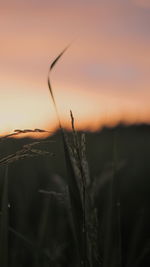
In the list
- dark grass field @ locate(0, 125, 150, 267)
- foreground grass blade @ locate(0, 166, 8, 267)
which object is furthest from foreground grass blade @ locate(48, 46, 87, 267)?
dark grass field @ locate(0, 125, 150, 267)

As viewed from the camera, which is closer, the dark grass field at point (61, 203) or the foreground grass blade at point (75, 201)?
the foreground grass blade at point (75, 201)

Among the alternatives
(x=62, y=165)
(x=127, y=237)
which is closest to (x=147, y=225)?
(x=127, y=237)

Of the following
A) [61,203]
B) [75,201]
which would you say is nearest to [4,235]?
[75,201]

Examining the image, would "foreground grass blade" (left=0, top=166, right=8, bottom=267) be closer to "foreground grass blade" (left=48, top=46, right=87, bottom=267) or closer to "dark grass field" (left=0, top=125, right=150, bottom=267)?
"foreground grass blade" (left=48, top=46, right=87, bottom=267)

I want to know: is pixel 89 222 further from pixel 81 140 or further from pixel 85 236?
pixel 81 140

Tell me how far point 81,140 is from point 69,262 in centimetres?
147

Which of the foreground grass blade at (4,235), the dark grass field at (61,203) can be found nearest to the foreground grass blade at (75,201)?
the foreground grass blade at (4,235)

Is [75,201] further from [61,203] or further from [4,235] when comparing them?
[61,203]

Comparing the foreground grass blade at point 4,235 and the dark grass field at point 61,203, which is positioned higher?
the foreground grass blade at point 4,235

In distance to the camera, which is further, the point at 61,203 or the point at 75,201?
the point at 61,203

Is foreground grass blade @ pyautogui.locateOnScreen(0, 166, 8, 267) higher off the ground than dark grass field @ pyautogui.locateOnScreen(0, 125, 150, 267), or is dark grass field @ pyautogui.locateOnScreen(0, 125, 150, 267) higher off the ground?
foreground grass blade @ pyautogui.locateOnScreen(0, 166, 8, 267)

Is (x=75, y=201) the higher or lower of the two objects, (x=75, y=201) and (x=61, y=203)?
the higher

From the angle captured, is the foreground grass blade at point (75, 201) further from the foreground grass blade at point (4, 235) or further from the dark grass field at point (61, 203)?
the dark grass field at point (61, 203)

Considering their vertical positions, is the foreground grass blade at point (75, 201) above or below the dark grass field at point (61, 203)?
above
